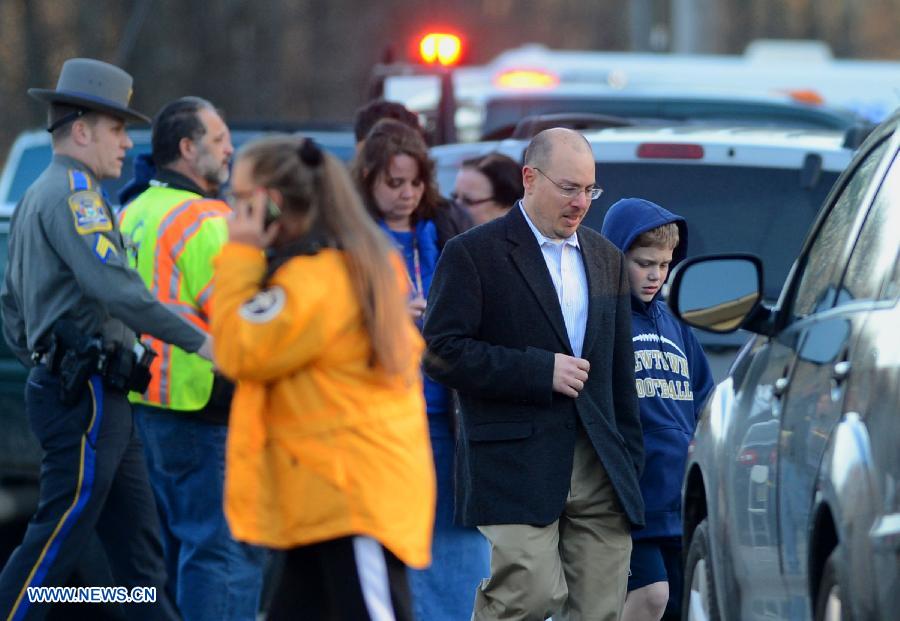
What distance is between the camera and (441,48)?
13.1 metres

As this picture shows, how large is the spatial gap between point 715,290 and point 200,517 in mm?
2259

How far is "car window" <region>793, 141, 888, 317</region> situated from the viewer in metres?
4.84

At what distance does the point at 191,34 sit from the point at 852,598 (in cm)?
3401

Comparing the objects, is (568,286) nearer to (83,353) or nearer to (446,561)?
(446,561)

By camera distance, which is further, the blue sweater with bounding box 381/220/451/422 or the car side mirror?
the blue sweater with bounding box 381/220/451/422

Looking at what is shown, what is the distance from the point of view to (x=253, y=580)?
6875mm

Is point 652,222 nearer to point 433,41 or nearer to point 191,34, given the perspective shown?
point 433,41

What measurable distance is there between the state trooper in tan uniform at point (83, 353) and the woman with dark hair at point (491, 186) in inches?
54.0

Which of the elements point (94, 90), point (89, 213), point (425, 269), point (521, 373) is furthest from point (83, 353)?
point (521, 373)

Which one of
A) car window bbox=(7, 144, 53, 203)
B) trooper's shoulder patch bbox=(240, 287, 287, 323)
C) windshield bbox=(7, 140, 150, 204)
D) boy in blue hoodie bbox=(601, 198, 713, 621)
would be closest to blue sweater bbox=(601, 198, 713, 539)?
boy in blue hoodie bbox=(601, 198, 713, 621)

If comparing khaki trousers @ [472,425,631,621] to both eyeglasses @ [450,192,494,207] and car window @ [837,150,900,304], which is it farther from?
eyeglasses @ [450,192,494,207]

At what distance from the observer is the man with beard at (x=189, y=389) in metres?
6.69

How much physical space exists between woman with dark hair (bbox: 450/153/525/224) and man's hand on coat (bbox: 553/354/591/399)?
5.85 feet

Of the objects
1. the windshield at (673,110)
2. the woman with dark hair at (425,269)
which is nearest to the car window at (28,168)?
the windshield at (673,110)
